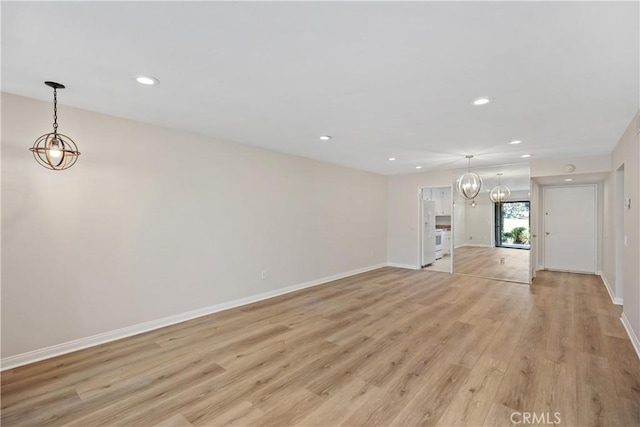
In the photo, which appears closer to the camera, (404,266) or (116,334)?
(116,334)

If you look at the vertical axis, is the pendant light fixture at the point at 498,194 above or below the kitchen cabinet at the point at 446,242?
above

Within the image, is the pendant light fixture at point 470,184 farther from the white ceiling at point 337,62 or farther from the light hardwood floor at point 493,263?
the light hardwood floor at point 493,263

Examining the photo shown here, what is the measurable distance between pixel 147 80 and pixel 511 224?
9.10m

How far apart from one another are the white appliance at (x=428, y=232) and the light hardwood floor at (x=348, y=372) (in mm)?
3348

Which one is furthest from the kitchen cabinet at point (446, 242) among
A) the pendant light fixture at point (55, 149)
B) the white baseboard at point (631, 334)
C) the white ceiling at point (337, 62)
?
the pendant light fixture at point (55, 149)

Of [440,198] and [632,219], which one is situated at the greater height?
[440,198]

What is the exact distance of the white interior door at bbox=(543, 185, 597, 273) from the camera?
6.62 metres

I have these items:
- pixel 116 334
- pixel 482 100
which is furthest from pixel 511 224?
pixel 116 334

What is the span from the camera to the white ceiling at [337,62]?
5.15 ft

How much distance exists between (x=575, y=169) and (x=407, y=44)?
5585 millimetres

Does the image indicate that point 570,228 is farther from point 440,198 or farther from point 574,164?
point 440,198

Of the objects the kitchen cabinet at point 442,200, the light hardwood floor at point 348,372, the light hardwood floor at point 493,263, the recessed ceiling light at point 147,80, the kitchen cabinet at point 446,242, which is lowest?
the light hardwood floor at point 348,372

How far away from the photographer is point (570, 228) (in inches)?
271

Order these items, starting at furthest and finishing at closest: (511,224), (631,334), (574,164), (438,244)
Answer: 1. (438,244)
2. (511,224)
3. (574,164)
4. (631,334)
